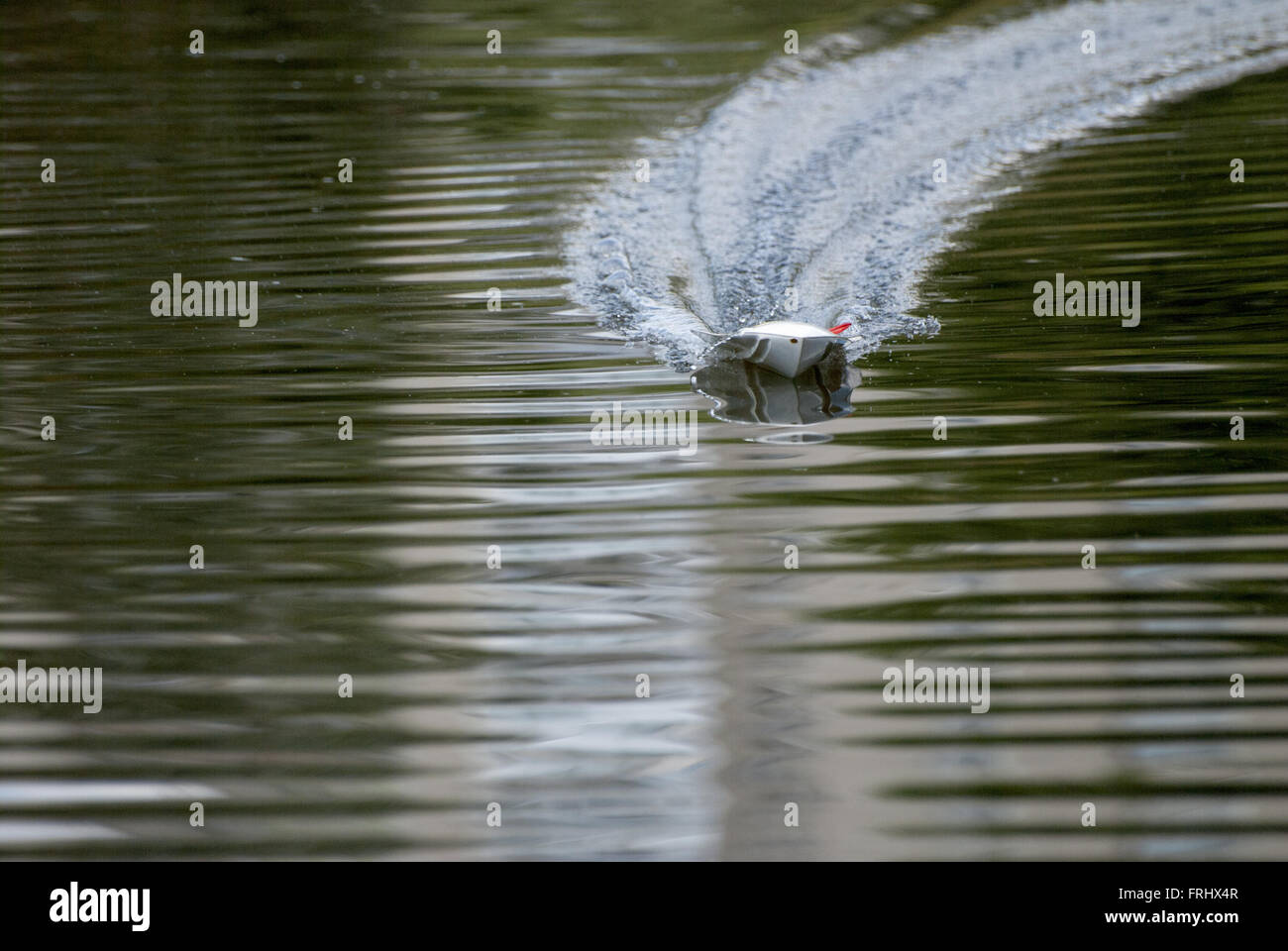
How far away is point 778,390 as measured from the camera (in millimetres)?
5133

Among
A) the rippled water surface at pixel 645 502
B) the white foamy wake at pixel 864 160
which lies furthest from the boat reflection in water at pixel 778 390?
the white foamy wake at pixel 864 160

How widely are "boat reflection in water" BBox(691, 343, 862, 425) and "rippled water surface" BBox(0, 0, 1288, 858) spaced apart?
8 centimetres

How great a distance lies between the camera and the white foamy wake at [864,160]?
20.0 ft

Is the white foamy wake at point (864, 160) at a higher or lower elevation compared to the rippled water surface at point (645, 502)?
higher

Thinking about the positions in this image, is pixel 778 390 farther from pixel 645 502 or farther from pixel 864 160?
pixel 864 160

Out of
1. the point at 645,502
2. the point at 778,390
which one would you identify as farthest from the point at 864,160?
the point at 645,502

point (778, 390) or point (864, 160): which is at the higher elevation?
point (864, 160)

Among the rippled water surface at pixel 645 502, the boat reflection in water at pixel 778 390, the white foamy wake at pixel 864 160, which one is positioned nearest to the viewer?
the rippled water surface at pixel 645 502

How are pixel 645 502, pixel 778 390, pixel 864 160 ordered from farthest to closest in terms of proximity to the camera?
pixel 864 160, pixel 778 390, pixel 645 502

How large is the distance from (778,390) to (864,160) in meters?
3.34

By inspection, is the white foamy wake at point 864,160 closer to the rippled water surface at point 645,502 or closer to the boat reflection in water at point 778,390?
the rippled water surface at point 645,502

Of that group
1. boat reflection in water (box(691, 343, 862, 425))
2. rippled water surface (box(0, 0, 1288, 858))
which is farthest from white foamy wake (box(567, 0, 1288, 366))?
boat reflection in water (box(691, 343, 862, 425))

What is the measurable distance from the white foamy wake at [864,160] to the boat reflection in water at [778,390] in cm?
22
